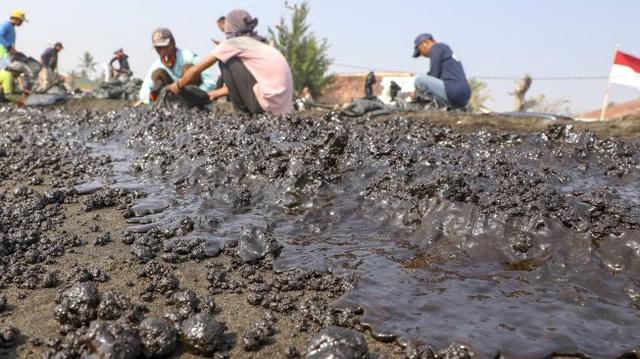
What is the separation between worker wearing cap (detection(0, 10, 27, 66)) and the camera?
11398 millimetres

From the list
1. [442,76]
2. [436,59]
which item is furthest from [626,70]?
[436,59]

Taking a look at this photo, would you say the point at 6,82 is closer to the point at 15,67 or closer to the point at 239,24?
the point at 15,67

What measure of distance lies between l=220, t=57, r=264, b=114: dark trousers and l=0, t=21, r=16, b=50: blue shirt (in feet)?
26.9

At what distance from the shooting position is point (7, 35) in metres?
11.5

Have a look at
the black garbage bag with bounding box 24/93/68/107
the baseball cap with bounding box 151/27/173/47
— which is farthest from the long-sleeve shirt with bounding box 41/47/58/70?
the baseball cap with bounding box 151/27/173/47

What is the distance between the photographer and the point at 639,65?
34.8 ft

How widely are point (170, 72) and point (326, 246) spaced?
5.23 meters

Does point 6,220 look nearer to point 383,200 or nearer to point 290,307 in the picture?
point 290,307

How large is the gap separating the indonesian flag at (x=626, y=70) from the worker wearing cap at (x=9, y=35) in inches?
515

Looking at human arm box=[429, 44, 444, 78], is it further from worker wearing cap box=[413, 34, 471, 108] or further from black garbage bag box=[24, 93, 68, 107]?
black garbage bag box=[24, 93, 68, 107]

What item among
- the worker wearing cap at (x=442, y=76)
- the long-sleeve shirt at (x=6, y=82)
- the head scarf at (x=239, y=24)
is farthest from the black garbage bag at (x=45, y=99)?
the worker wearing cap at (x=442, y=76)

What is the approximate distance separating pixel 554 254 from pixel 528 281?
31 centimetres

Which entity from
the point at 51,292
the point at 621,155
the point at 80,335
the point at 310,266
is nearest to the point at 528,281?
the point at 310,266

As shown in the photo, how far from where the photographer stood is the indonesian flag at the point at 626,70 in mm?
10609
